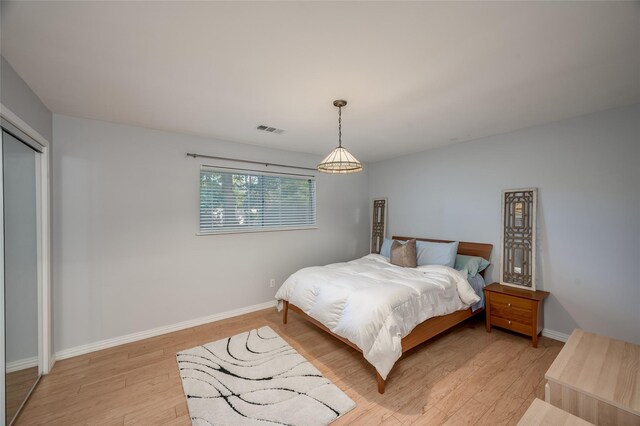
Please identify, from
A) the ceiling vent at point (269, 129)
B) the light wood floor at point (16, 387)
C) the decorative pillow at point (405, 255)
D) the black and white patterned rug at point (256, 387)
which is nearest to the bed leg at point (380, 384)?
the black and white patterned rug at point (256, 387)

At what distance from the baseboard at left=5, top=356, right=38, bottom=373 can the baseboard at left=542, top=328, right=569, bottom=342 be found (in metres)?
4.83

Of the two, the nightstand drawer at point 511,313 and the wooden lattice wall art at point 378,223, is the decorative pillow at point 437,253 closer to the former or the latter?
the nightstand drawer at point 511,313

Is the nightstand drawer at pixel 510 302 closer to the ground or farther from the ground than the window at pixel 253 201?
closer to the ground

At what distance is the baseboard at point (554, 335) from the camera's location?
9.22 feet

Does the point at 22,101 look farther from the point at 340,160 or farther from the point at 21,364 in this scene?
the point at 340,160

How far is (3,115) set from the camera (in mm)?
1628

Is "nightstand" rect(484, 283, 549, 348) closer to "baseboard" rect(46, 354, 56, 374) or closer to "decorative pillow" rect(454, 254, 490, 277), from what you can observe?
"decorative pillow" rect(454, 254, 490, 277)

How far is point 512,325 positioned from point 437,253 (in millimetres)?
1100

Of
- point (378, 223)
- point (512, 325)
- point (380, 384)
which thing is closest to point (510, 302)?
point (512, 325)

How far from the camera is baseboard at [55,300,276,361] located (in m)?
2.60

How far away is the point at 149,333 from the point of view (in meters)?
2.99

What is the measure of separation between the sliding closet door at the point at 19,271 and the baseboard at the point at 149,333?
0.38 m

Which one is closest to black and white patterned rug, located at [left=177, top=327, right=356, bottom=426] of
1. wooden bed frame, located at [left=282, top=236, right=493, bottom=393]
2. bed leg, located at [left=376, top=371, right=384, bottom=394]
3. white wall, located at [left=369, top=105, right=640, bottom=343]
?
bed leg, located at [left=376, top=371, right=384, bottom=394]

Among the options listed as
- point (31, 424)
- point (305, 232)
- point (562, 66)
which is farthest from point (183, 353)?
point (562, 66)
